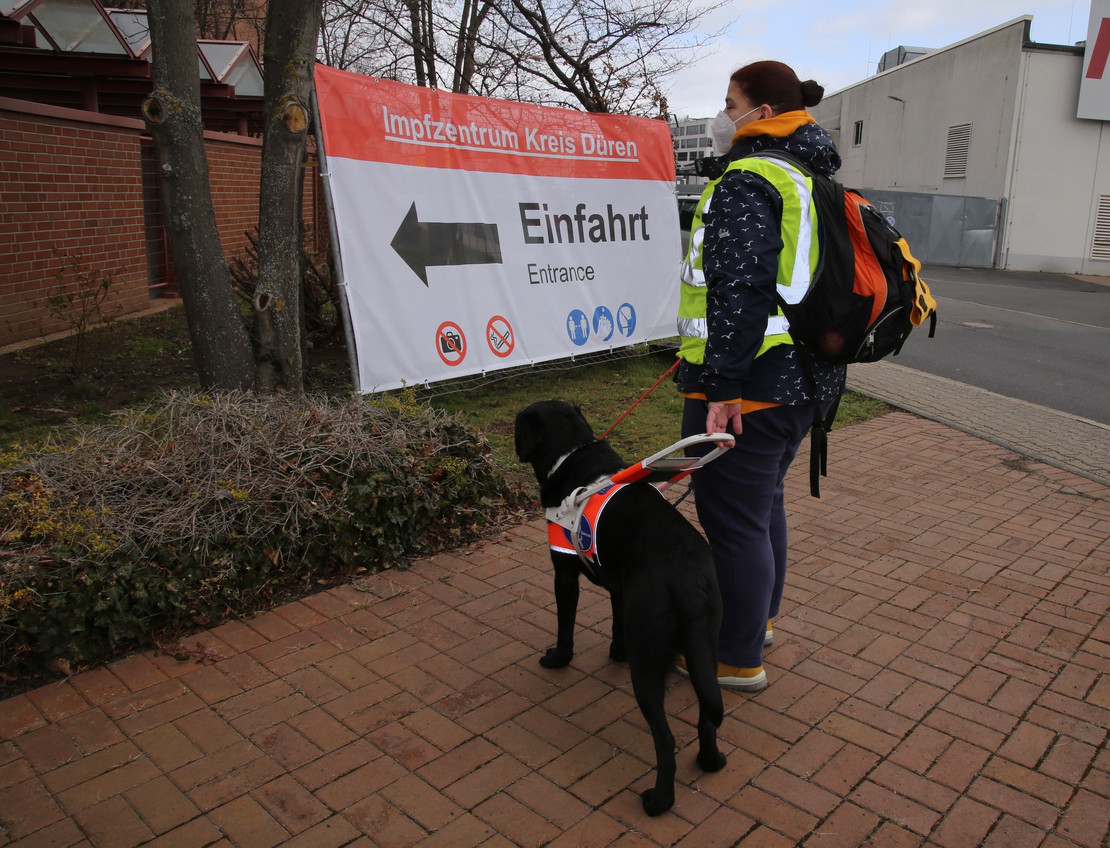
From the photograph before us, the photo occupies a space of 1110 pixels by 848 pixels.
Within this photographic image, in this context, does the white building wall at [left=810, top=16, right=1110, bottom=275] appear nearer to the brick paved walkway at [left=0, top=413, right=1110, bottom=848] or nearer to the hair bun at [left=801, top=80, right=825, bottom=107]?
the brick paved walkway at [left=0, top=413, right=1110, bottom=848]

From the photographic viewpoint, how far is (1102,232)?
971 inches

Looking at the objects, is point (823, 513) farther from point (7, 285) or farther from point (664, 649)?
point (7, 285)

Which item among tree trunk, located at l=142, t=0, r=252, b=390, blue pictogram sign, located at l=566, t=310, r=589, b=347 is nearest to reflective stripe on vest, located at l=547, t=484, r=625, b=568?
tree trunk, located at l=142, t=0, r=252, b=390

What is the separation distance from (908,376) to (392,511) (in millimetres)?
6622

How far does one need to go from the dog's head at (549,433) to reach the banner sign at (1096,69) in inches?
1042

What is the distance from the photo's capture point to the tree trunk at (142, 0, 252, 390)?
181 inches

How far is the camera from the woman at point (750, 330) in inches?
102

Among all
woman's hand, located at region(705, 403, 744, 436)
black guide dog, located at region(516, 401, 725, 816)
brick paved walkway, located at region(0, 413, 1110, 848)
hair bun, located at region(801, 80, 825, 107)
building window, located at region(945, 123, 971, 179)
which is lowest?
brick paved walkway, located at region(0, 413, 1110, 848)


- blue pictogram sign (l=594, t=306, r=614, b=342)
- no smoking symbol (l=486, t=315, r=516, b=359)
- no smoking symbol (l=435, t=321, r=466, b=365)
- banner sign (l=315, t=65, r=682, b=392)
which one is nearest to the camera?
banner sign (l=315, t=65, r=682, b=392)

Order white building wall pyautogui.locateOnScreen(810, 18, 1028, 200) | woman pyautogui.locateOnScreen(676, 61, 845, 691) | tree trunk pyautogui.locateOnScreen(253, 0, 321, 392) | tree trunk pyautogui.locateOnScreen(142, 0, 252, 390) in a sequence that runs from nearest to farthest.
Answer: woman pyautogui.locateOnScreen(676, 61, 845, 691)
tree trunk pyautogui.locateOnScreen(142, 0, 252, 390)
tree trunk pyautogui.locateOnScreen(253, 0, 321, 392)
white building wall pyautogui.locateOnScreen(810, 18, 1028, 200)

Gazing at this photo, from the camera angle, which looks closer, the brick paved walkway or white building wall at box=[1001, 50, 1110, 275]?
the brick paved walkway

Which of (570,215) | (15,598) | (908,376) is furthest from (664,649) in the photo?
(908,376)

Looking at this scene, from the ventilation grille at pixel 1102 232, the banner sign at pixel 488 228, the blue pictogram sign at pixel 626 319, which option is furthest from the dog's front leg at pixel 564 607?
the ventilation grille at pixel 1102 232

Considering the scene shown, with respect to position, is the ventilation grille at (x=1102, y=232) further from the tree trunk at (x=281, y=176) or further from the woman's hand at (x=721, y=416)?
the woman's hand at (x=721, y=416)
